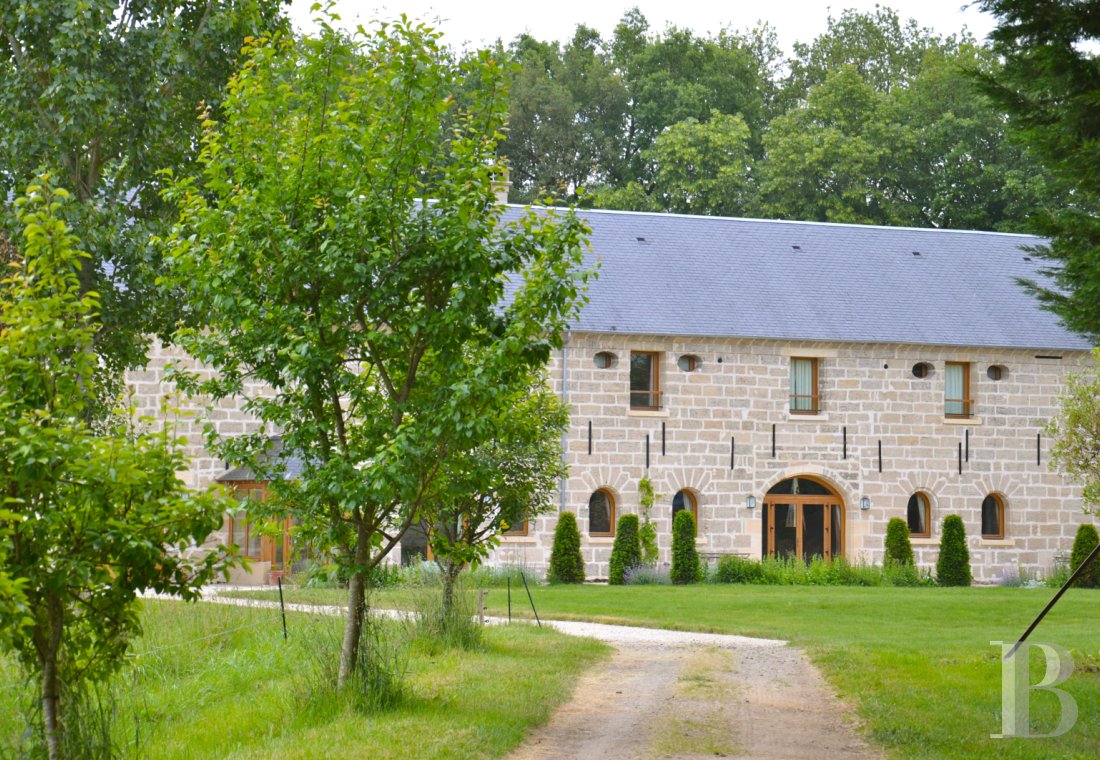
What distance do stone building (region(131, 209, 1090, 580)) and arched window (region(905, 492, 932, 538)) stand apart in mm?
44

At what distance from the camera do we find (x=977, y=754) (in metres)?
8.41

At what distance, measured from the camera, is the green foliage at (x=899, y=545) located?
26.0 meters

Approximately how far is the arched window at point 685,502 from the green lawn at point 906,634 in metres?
2.35

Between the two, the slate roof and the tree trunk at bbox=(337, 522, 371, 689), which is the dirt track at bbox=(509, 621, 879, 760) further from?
the slate roof

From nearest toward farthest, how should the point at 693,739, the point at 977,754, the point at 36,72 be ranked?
1. the point at 977,754
2. the point at 693,739
3. the point at 36,72

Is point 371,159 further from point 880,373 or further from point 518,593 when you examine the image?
point 880,373

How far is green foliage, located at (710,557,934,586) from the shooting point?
24859mm

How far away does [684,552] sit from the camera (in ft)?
81.5

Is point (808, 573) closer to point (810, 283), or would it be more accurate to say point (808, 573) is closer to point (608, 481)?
A: point (608, 481)

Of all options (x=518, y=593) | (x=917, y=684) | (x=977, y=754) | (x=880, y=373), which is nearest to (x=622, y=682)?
(x=917, y=684)

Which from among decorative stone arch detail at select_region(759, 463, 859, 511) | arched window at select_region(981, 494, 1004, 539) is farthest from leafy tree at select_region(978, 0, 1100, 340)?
arched window at select_region(981, 494, 1004, 539)

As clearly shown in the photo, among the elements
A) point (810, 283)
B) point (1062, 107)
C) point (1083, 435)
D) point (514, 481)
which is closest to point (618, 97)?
point (810, 283)

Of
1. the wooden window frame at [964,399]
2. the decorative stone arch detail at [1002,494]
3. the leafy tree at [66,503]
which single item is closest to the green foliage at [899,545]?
the decorative stone arch detail at [1002,494]

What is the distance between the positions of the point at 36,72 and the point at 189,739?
20.6ft
